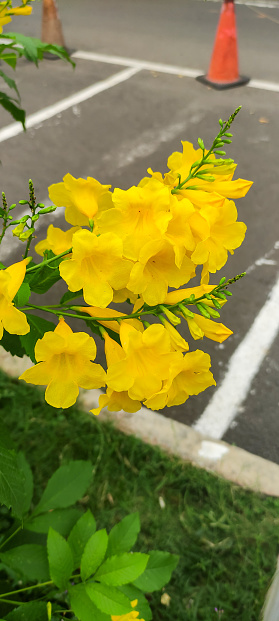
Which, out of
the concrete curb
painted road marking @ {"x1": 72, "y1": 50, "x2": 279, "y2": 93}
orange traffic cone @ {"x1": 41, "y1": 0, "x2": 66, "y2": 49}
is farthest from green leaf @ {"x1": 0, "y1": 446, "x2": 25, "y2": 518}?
orange traffic cone @ {"x1": 41, "y1": 0, "x2": 66, "y2": 49}

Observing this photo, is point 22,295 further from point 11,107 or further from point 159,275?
point 11,107

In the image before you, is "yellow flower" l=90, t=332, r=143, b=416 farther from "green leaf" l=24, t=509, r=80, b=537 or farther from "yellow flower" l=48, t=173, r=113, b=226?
"green leaf" l=24, t=509, r=80, b=537

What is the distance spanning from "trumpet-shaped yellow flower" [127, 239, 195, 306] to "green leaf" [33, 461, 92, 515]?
1.02m

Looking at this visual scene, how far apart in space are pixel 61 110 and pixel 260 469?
188 inches

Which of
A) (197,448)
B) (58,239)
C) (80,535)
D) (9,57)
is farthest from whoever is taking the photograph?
(197,448)

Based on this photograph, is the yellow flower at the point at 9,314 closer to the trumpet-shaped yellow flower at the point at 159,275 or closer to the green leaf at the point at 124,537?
the trumpet-shaped yellow flower at the point at 159,275

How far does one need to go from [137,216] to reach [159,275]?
10 cm

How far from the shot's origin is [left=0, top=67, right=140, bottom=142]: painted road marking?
5.52 m

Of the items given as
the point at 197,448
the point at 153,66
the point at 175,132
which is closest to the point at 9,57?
the point at 197,448

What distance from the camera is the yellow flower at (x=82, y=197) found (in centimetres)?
93

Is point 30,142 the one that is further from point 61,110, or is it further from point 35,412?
point 35,412

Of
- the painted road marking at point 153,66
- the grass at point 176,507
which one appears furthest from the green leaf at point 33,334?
the painted road marking at point 153,66

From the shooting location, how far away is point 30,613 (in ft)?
4.03

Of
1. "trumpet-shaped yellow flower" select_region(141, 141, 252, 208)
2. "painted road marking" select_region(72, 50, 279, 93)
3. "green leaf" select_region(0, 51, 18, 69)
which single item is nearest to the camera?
"trumpet-shaped yellow flower" select_region(141, 141, 252, 208)
